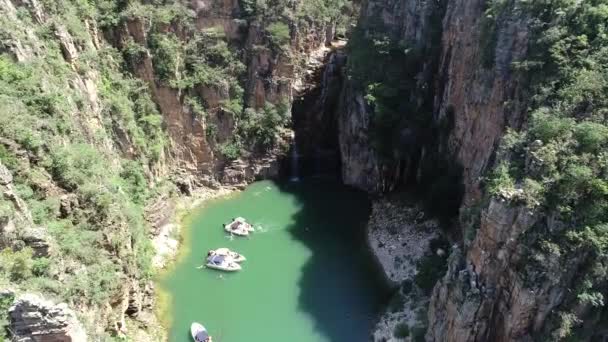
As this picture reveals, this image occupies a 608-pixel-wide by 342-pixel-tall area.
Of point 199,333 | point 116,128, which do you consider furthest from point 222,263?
point 116,128

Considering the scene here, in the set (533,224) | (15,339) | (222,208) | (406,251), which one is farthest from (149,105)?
(533,224)

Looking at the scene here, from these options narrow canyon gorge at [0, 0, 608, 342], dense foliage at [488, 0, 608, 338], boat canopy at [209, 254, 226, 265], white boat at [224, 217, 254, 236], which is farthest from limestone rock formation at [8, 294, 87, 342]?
white boat at [224, 217, 254, 236]

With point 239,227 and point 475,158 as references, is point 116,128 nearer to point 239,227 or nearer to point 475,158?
point 239,227

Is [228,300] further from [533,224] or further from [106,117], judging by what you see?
[533,224]

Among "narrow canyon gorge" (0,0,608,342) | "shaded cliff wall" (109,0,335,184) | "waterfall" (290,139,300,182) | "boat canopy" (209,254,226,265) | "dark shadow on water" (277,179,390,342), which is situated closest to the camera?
"narrow canyon gorge" (0,0,608,342)

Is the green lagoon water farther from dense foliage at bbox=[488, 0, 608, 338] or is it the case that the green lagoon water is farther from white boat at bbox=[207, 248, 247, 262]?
dense foliage at bbox=[488, 0, 608, 338]

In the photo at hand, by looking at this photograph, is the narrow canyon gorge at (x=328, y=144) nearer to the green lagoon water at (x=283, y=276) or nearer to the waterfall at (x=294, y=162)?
the waterfall at (x=294, y=162)

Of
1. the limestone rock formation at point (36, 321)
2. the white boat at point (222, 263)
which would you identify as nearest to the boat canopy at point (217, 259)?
the white boat at point (222, 263)

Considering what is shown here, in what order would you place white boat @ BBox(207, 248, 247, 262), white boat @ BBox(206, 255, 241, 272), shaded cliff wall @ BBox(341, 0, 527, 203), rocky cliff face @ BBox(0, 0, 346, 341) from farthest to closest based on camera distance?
white boat @ BBox(207, 248, 247, 262) < white boat @ BBox(206, 255, 241, 272) < shaded cliff wall @ BBox(341, 0, 527, 203) < rocky cliff face @ BBox(0, 0, 346, 341)
